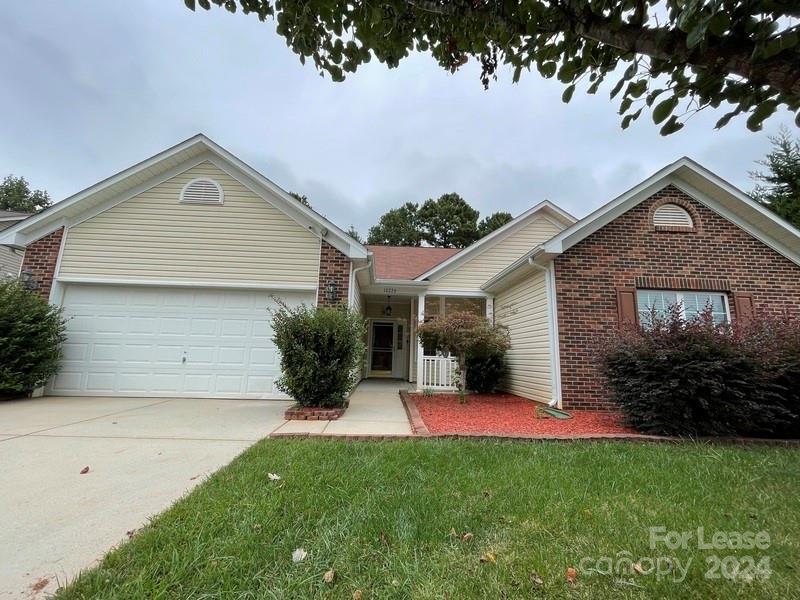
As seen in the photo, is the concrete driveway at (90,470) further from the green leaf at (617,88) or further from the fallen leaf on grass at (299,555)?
the green leaf at (617,88)

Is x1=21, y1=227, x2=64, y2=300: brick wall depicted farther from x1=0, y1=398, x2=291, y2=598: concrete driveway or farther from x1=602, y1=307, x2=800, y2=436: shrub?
x1=602, y1=307, x2=800, y2=436: shrub

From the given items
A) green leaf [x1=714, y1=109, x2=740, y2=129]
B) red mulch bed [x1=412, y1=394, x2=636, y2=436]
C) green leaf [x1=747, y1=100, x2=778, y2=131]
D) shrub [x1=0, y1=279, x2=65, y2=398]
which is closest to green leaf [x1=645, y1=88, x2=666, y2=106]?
green leaf [x1=714, y1=109, x2=740, y2=129]

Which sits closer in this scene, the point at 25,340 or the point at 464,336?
the point at 25,340

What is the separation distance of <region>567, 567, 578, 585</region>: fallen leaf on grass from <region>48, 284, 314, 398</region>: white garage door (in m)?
6.99

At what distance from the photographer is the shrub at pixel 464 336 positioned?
8.30 m

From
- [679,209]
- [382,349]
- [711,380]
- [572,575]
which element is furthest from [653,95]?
[382,349]

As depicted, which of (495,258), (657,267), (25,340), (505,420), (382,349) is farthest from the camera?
(382,349)

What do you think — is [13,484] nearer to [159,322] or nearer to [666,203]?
[159,322]

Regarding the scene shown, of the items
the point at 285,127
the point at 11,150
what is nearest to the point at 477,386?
the point at 285,127

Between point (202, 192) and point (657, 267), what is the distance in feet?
33.7

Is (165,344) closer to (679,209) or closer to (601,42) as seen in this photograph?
(601,42)

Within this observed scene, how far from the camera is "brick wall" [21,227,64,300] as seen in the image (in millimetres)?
7875

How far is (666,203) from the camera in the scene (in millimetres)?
7938

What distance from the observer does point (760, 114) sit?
1823mm
